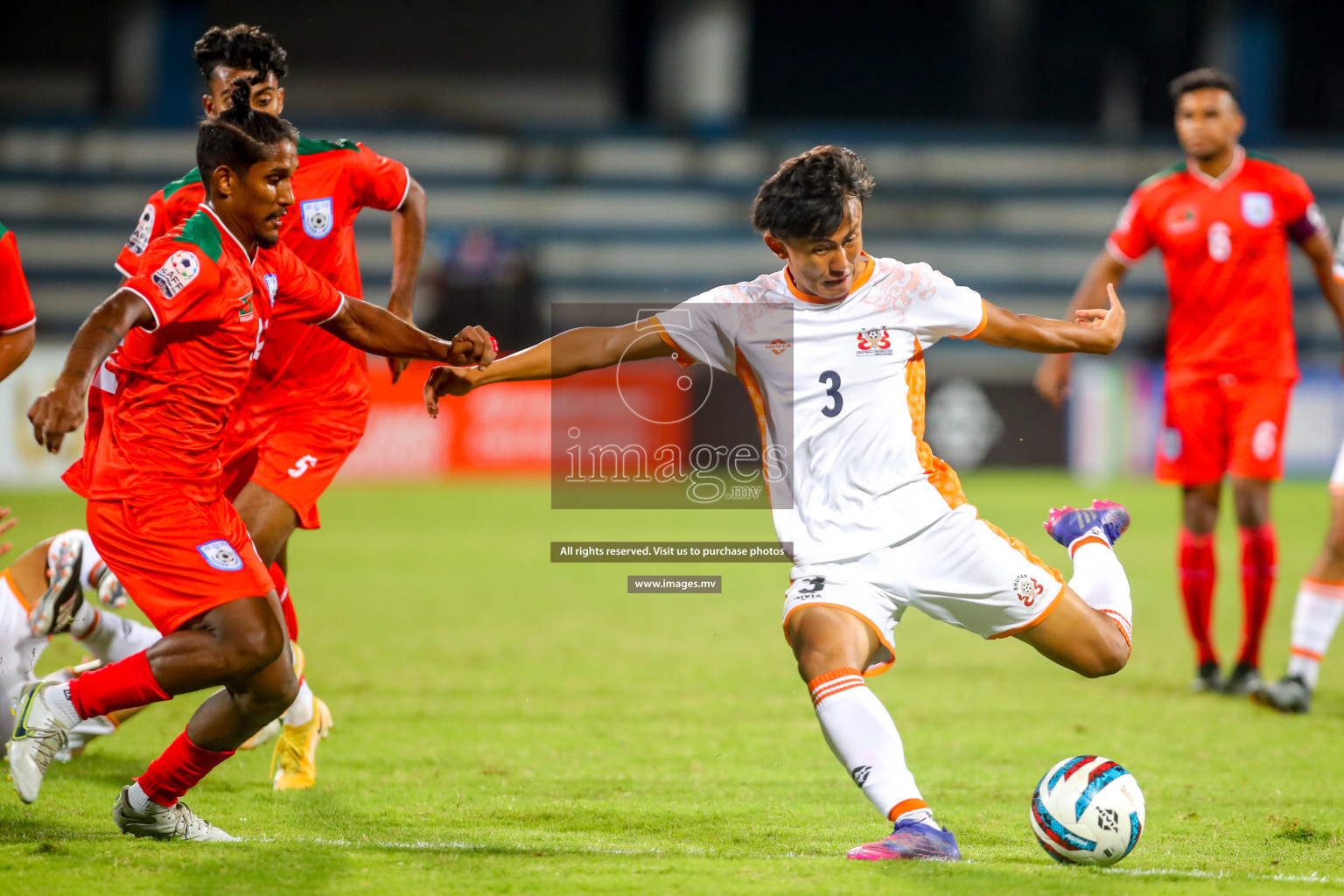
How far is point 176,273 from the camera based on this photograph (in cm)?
365

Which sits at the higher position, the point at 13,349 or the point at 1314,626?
the point at 13,349

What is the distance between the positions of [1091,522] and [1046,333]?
77 cm

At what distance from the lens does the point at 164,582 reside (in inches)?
146

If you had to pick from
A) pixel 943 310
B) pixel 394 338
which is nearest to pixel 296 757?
pixel 394 338

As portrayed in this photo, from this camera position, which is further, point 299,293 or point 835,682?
point 299,293

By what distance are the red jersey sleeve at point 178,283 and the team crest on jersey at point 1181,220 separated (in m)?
4.63

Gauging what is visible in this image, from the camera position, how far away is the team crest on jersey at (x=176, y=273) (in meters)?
3.62

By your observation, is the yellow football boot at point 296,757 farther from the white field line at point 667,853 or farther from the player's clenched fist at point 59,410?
the player's clenched fist at point 59,410

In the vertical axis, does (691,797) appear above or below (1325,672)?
above

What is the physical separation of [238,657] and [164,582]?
0.27 metres

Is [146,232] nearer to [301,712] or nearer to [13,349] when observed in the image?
[13,349]

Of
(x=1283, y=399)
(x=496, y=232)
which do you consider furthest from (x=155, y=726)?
(x=496, y=232)

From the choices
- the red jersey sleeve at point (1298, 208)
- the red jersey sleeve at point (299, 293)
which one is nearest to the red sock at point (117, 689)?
the red jersey sleeve at point (299, 293)

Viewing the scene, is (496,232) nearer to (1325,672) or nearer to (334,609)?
(334,609)
